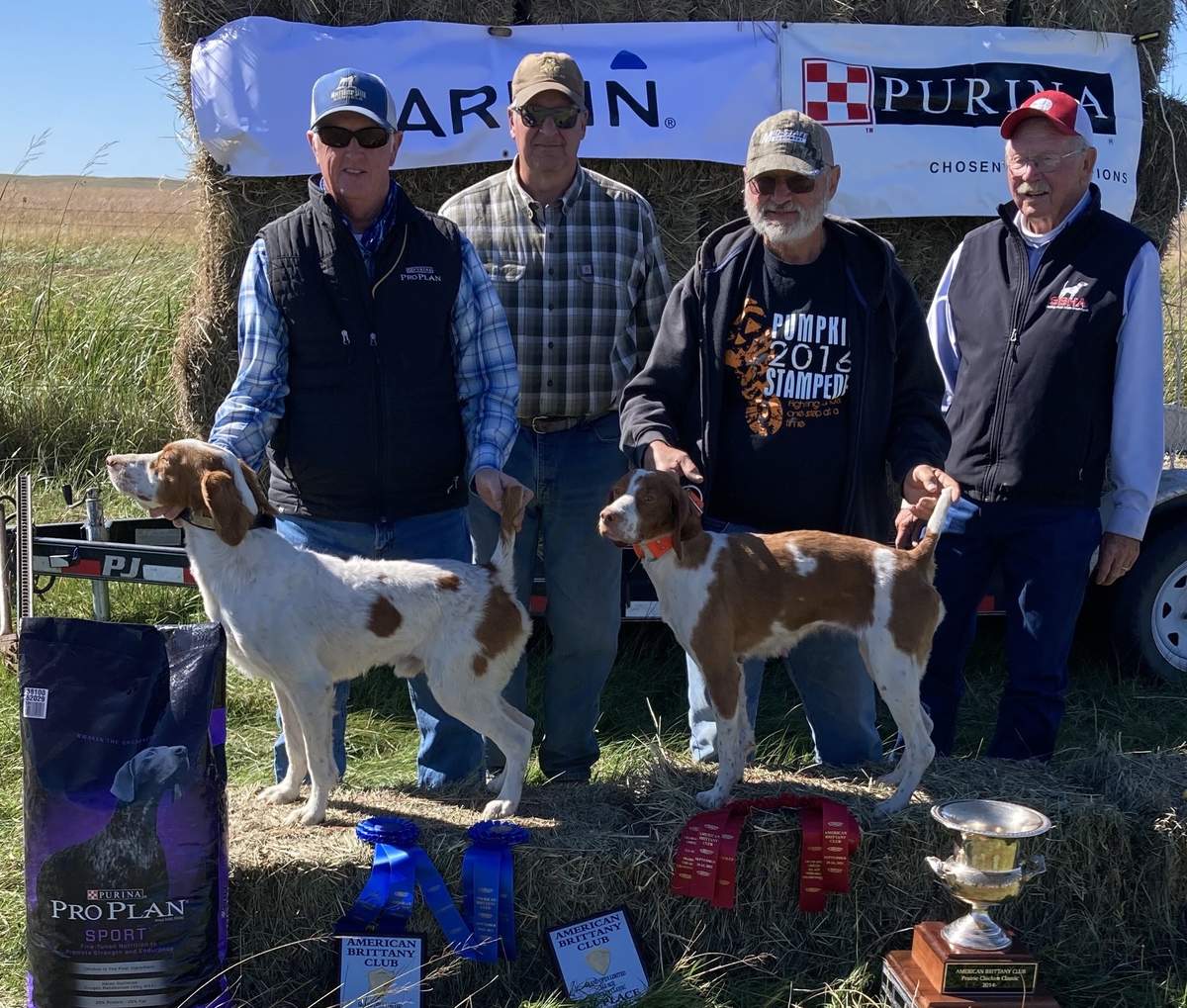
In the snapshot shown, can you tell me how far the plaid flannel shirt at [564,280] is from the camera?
4344 mm

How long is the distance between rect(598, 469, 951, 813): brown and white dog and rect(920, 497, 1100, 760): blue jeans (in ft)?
1.62

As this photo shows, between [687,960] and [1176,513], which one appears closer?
[687,960]

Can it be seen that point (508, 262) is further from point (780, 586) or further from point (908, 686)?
point (908, 686)

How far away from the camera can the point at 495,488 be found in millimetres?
3787

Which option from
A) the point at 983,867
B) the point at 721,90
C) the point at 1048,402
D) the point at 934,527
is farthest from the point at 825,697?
the point at 721,90

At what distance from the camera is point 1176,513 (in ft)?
19.6

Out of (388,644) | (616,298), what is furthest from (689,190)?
(388,644)

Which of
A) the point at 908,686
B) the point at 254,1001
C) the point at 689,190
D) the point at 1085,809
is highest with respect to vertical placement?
the point at 689,190

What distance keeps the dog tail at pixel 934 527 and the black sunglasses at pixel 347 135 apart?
210 centimetres

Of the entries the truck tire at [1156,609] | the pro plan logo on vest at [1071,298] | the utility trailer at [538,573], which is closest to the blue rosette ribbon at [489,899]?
the utility trailer at [538,573]

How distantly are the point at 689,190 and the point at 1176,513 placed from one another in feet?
9.49

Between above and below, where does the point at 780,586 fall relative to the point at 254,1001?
above

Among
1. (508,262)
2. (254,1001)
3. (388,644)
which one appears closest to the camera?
(254,1001)

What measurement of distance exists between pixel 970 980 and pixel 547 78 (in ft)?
10.2
